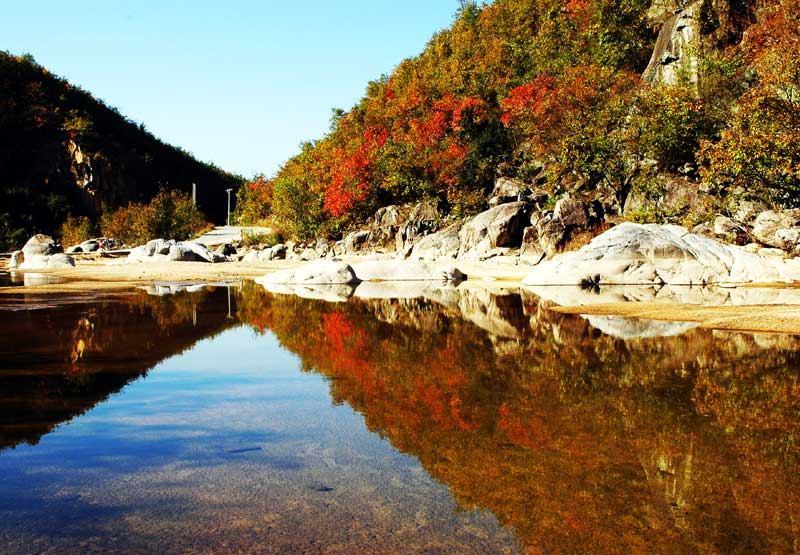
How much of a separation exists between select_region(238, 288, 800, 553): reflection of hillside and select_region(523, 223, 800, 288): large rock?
10.5 meters

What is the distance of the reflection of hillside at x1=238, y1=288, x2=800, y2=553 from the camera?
3.07 meters

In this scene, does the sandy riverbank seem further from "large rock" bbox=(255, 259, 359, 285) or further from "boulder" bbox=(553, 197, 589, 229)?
"large rock" bbox=(255, 259, 359, 285)

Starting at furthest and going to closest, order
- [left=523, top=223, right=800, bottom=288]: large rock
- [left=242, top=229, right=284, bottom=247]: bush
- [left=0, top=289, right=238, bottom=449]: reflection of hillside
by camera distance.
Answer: [left=242, top=229, right=284, bottom=247]: bush
[left=523, top=223, right=800, bottom=288]: large rock
[left=0, top=289, right=238, bottom=449]: reflection of hillside

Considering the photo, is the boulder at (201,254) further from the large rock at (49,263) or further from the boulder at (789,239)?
the boulder at (789,239)

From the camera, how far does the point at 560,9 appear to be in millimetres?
41312

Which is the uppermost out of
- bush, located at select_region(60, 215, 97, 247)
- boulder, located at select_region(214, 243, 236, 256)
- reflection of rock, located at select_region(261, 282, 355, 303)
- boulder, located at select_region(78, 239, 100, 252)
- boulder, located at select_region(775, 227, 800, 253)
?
bush, located at select_region(60, 215, 97, 247)

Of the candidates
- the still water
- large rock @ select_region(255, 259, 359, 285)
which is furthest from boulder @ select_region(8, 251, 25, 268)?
the still water

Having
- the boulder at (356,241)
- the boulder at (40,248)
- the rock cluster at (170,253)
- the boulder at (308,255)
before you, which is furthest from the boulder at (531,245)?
the boulder at (40,248)

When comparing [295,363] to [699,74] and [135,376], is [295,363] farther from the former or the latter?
[699,74]

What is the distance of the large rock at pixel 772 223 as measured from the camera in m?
20.1

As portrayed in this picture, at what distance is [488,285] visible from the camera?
2052 cm

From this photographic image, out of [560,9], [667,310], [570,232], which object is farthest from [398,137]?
[667,310]

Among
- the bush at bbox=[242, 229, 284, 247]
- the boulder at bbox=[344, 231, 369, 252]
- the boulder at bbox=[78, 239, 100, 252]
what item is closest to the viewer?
the boulder at bbox=[344, 231, 369, 252]

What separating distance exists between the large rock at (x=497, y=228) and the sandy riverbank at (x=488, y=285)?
1.68 m
